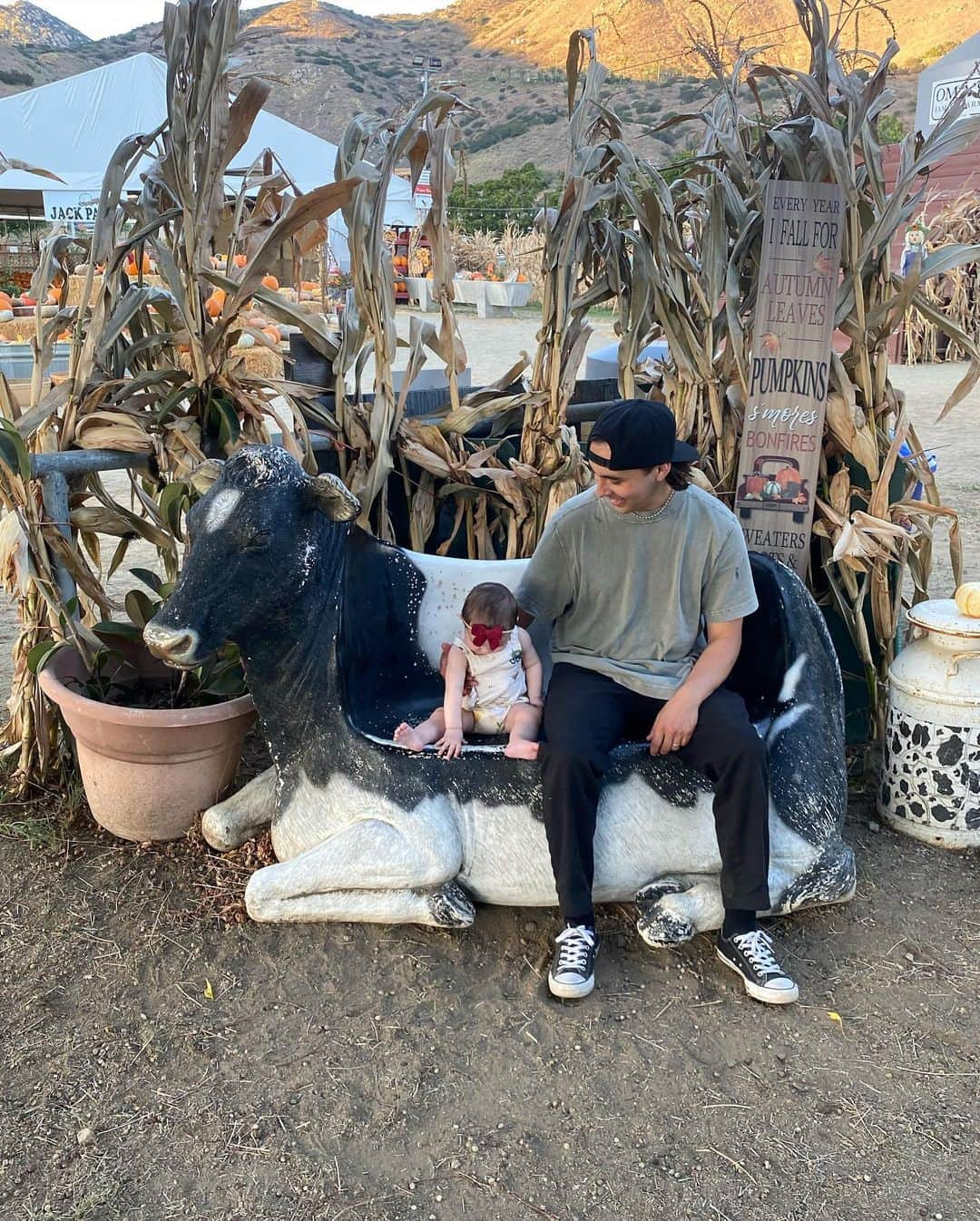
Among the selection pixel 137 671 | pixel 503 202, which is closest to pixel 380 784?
pixel 137 671

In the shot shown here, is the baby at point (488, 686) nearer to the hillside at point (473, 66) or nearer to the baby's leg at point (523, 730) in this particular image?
the baby's leg at point (523, 730)

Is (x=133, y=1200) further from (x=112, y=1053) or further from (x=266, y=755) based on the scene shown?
(x=266, y=755)

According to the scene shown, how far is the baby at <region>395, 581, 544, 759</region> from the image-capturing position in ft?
8.51

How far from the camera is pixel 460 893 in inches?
102

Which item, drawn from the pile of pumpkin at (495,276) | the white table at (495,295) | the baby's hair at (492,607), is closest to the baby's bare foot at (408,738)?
the baby's hair at (492,607)

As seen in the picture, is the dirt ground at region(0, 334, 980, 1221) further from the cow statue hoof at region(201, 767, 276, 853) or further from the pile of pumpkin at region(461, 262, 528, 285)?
the pile of pumpkin at region(461, 262, 528, 285)

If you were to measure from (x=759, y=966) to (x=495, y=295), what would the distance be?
63.1 feet

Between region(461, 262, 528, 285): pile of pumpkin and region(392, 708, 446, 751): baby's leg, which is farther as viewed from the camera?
region(461, 262, 528, 285): pile of pumpkin

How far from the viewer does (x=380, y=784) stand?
8.50 ft

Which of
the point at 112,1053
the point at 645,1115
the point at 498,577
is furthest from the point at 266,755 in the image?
the point at 645,1115

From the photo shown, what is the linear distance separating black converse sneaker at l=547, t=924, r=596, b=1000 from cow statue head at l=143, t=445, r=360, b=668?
1.05 metres

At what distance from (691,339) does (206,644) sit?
192 centimetres

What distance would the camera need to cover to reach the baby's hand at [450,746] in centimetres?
257

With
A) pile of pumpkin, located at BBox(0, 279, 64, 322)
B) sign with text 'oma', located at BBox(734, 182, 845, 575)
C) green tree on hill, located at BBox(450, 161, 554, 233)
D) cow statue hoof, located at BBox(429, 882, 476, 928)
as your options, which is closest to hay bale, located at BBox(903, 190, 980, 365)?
pile of pumpkin, located at BBox(0, 279, 64, 322)
